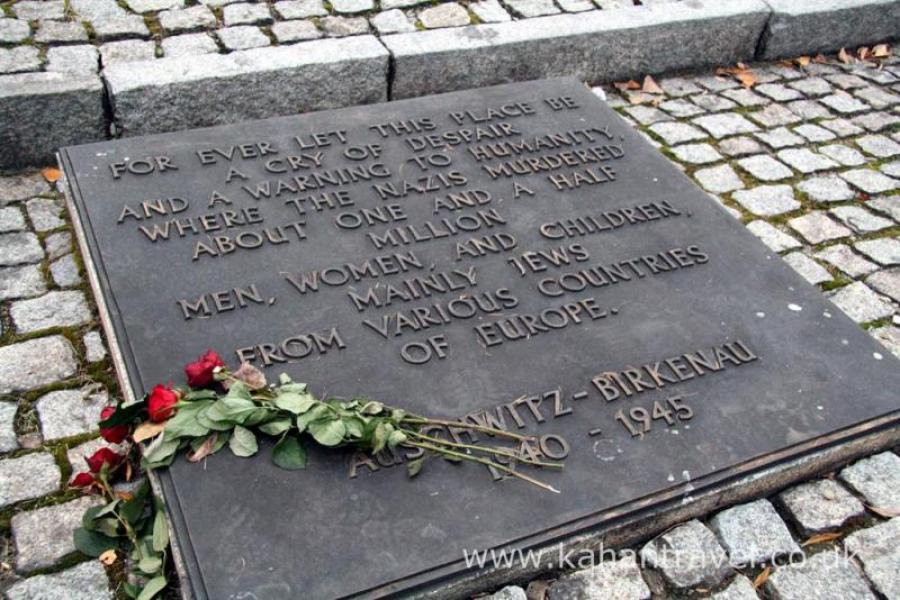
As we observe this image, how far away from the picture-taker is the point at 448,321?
2.83 meters

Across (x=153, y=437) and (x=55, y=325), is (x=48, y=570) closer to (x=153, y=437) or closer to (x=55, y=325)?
(x=153, y=437)

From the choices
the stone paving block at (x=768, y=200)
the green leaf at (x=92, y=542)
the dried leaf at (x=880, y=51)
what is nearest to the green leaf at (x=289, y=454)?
the green leaf at (x=92, y=542)

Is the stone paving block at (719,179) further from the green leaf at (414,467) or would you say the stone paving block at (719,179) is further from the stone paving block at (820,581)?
the green leaf at (414,467)

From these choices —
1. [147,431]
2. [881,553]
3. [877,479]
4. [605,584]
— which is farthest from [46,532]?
[877,479]

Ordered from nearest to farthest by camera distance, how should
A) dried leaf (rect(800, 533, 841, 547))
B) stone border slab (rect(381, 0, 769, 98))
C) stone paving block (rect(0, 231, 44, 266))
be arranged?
dried leaf (rect(800, 533, 841, 547))
stone paving block (rect(0, 231, 44, 266))
stone border slab (rect(381, 0, 769, 98))

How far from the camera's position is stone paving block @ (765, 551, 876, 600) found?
2479 millimetres

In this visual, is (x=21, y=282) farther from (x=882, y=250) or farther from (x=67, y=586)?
(x=882, y=250)

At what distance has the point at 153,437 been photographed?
245 centimetres

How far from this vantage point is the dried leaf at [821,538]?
8.64 ft

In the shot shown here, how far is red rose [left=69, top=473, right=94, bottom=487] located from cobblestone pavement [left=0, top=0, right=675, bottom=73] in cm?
232

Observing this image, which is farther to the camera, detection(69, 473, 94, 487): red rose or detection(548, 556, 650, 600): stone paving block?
detection(69, 473, 94, 487): red rose

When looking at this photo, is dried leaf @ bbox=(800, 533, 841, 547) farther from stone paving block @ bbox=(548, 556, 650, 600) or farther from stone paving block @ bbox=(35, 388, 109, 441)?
stone paving block @ bbox=(35, 388, 109, 441)

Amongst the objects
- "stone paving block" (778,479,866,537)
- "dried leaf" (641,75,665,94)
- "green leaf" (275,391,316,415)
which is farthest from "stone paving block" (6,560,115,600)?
"dried leaf" (641,75,665,94)

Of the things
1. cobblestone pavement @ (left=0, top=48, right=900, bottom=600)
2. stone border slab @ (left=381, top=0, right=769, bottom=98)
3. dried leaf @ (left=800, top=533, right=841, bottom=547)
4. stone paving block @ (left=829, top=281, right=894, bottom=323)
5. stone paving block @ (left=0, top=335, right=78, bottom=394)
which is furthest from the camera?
stone border slab @ (left=381, top=0, right=769, bottom=98)
